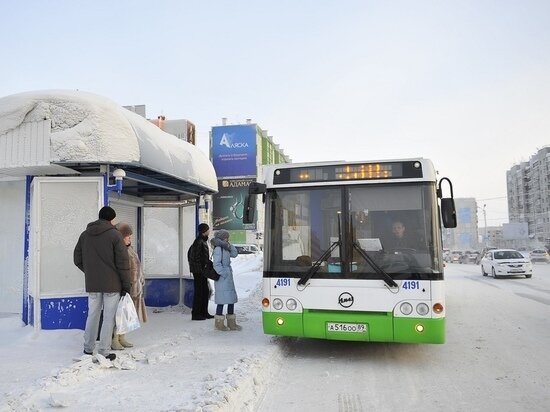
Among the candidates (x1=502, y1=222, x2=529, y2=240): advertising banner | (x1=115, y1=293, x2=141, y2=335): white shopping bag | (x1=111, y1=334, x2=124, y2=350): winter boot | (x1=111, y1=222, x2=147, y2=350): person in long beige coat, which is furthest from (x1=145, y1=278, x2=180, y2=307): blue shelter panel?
(x1=502, y1=222, x2=529, y2=240): advertising banner

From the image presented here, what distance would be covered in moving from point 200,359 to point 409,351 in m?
A: 3.21

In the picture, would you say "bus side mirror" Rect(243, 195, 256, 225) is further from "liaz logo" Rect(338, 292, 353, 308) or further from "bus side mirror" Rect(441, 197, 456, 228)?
"bus side mirror" Rect(441, 197, 456, 228)

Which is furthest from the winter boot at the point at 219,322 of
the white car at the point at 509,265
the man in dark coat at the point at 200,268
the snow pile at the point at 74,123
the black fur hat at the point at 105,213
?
the white car at the point at 509,265

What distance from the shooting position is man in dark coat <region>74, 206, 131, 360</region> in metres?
6.26

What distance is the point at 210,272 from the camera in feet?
29.1

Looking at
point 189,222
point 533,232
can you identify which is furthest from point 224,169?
point 533,232

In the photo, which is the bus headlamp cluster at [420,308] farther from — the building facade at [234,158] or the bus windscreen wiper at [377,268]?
the building facade at [234,158]

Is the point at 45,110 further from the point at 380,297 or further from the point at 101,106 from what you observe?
the point at 380,297

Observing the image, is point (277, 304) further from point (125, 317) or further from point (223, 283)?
point (125, 317)

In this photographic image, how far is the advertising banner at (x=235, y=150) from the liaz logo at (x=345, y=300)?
58.7 m

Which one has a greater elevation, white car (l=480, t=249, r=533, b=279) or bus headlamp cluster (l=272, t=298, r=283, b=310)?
bus headlamp cluster (l=272, t=298, r=283, b=310)

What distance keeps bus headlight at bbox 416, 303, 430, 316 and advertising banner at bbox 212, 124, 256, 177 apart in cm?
5903

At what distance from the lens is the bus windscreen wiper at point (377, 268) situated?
6.20 meters

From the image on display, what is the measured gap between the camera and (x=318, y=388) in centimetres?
536
